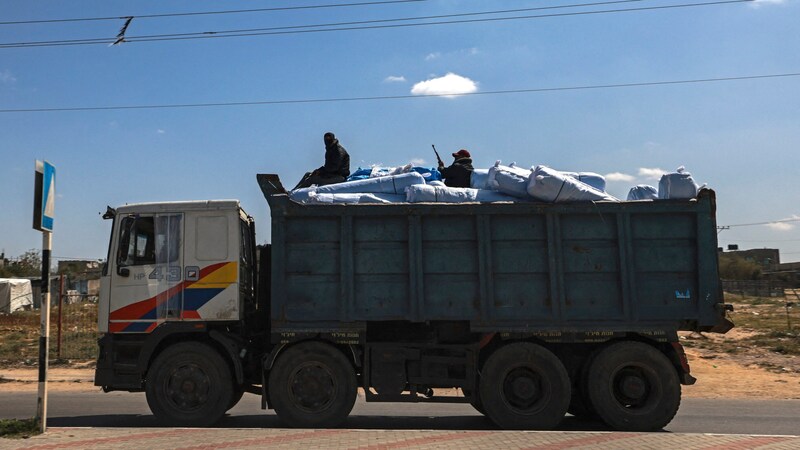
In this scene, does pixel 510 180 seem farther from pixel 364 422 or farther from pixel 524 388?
pixel 364 422

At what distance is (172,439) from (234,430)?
673mm

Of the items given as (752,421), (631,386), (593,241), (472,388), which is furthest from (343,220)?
(752,421)

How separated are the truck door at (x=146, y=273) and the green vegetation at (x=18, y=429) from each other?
1503 millimetres

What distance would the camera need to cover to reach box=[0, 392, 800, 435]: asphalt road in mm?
8766

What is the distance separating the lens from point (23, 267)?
61.9 metres

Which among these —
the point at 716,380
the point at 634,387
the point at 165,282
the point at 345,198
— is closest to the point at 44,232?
the point at 165,282

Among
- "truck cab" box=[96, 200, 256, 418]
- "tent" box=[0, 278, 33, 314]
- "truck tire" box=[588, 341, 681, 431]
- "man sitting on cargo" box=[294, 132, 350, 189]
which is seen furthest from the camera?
"tent" box=[0, 278, 33, 314]

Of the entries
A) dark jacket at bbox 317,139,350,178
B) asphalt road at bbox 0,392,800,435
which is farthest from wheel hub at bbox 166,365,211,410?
dark jacket at bbox 317,139,350,178

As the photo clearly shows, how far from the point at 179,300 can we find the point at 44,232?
1.81 metres

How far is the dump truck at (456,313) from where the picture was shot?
8.09 m

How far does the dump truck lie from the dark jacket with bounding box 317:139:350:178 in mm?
1234

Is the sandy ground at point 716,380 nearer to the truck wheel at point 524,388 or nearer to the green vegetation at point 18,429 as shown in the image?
the truck wheel at point 524,388

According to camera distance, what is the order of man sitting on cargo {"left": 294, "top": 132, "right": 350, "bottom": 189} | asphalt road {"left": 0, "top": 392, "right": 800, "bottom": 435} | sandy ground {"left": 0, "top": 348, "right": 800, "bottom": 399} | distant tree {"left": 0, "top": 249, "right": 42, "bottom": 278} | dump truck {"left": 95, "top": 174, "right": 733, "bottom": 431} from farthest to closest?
distant tree {"left": 0, "top": 249, "right": 42, "bottom": 278} → sandy ground {"left": 0, "top": 348, "right": 800, "bottom": 399} → man sitting on cargo {"left": 294, "top": 132, "right": 350, "bottom": 189} → asphalt road {"left": 0, "top": 392, "right": 800, "bottom": 435} → dump truck {"left": 95, "top": 174, "right": 733, "bottom": 431}

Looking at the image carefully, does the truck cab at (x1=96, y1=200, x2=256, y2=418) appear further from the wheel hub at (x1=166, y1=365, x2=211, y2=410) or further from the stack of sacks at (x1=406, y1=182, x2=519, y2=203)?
the stack of sacks at (x1=406, y1=182, x2=519, y2=203)
